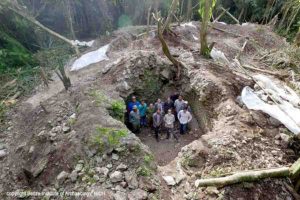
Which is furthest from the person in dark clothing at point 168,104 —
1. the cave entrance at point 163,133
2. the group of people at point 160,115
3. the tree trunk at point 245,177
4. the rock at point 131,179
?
the tree trunk at point 245,177

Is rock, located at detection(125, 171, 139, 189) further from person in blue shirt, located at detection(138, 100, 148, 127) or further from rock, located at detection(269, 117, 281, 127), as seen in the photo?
rock, located at detection(269, 117, 281, 127)

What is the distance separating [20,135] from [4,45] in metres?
5.24

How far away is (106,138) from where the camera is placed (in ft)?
21.0

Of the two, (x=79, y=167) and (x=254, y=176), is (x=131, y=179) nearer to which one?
(x=79, y=167)

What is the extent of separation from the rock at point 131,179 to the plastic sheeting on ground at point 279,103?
3859 mm

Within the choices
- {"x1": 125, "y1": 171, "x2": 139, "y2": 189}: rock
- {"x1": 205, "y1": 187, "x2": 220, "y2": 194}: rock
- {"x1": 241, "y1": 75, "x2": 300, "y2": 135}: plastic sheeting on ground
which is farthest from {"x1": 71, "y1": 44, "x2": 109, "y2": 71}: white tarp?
{"x1": 205, "y1": 187, "x2": 220, "y2": 194}: rock

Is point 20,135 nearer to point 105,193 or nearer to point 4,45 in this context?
point 105,193

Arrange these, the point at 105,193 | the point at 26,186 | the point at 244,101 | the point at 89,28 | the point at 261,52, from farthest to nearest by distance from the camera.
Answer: the point at 89,28, the point at 261,52, the point at 244,101, the point at 26,186, the point at 105,193

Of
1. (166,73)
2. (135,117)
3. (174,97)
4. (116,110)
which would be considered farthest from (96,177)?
(166,73)

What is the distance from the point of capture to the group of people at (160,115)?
→ 8609mm

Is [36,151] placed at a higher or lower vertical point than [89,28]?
higher

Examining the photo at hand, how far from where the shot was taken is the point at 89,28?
1828cm

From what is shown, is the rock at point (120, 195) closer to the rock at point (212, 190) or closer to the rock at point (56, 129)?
the rock at point (212, 190)

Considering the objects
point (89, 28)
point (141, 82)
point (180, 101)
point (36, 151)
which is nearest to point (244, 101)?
point (180, 101)
